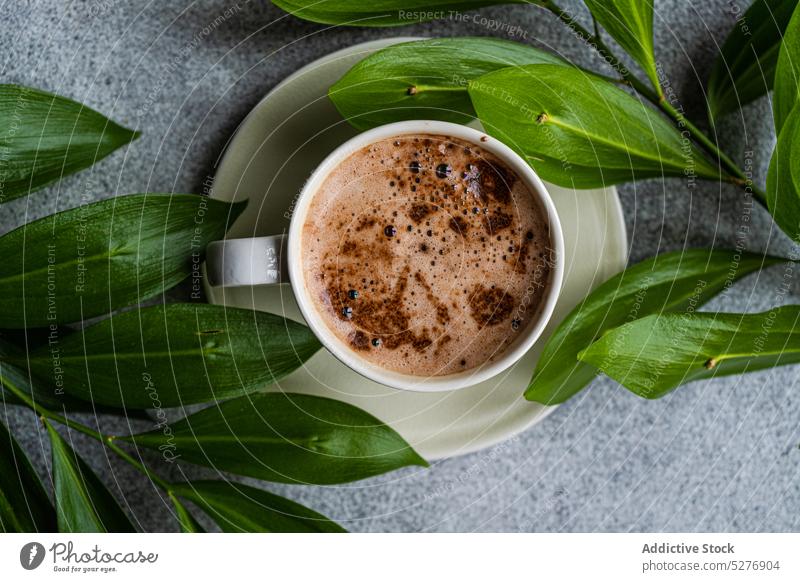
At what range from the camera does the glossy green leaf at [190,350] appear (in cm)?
46

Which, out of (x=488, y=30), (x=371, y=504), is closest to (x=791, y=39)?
(x=488, y=30)

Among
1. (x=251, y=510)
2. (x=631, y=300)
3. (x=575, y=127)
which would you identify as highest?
(x=575, y=127)

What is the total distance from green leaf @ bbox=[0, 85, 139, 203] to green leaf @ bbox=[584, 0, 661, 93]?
352mm

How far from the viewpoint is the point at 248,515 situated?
49 centimetres

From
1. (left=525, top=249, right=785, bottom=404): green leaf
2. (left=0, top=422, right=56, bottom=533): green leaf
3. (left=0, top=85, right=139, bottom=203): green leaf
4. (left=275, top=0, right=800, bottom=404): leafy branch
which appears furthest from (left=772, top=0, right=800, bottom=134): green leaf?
(left=0, top=422, right=56, bottom=533): green leaf

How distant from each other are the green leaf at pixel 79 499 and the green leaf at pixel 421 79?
0.30 m

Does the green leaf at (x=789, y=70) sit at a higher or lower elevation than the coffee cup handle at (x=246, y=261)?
higher

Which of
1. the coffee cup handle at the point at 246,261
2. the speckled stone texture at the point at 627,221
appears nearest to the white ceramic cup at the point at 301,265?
the coffee cup handle at the point at 246,261

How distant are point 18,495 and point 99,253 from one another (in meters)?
0.18

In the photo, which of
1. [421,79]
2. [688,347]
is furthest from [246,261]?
[688,347]

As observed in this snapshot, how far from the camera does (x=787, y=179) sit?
1.48 feet

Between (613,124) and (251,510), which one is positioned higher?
(613,124)

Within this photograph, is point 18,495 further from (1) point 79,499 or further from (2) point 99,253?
(2) point 99,253

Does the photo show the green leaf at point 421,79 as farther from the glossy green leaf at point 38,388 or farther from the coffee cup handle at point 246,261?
the glossy green leaf at point 38,388
